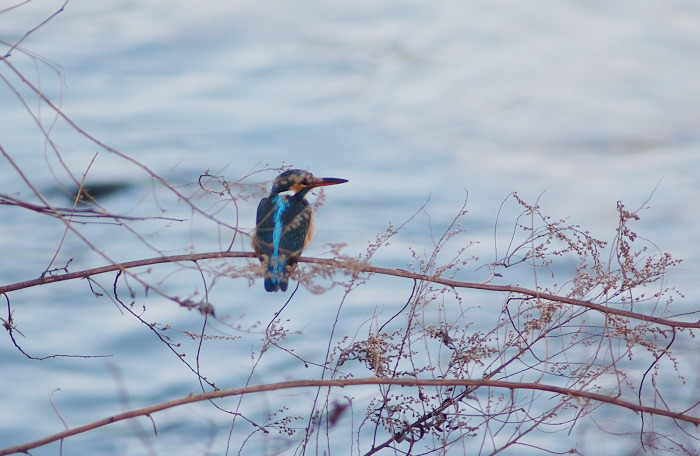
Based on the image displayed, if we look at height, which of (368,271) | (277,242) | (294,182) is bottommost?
(277,242)

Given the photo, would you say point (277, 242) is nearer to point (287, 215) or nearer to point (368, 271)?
point (287, 215)

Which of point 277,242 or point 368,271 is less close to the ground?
point 368,271

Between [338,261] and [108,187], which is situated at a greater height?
[338,261]

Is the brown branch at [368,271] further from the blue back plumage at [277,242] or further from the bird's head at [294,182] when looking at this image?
the bird's head at [294,182]

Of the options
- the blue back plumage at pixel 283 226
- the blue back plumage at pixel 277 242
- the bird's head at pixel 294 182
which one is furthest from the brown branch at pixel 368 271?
the bird's head at pixel 294 182

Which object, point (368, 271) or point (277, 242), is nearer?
point (368, 271)

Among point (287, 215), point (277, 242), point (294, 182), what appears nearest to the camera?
point (277, 242)

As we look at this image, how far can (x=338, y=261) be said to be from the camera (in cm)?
241

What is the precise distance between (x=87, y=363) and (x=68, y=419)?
1.88ft

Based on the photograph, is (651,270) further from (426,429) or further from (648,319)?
(426,429)

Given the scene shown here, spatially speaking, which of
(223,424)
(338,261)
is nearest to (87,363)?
(223,424)

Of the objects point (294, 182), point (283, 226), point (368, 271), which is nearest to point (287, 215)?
point (283, 226)

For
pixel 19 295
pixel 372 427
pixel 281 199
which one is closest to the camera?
pixel 281 199

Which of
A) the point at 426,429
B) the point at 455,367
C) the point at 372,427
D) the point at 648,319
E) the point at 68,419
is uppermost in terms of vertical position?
the point at 648,319
